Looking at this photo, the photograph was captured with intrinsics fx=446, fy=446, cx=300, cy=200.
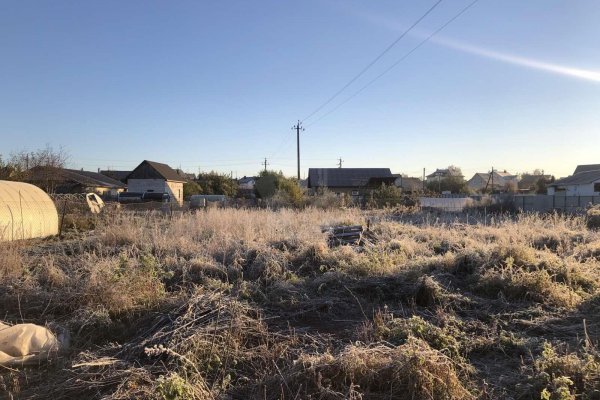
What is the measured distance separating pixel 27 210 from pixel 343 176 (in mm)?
57992

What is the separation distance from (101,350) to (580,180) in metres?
61.8

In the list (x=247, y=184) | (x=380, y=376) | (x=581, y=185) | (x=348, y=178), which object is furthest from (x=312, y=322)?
(x=247, y=184)

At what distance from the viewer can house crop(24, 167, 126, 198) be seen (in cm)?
3671

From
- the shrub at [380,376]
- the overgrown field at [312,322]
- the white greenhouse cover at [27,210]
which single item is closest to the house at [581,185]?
the overgrown field at [312,322]

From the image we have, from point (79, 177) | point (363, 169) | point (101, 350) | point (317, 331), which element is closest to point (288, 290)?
point (317, 331)

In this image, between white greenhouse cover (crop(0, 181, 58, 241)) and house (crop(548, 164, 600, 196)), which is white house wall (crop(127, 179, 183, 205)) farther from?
house (crop(548, 164, 600, 196))

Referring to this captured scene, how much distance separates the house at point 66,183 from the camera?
36709 mm

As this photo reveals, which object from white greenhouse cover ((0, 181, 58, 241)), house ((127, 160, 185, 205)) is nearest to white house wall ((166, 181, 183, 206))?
house ((127, 160, 185, 205))

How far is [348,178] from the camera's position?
7012cm

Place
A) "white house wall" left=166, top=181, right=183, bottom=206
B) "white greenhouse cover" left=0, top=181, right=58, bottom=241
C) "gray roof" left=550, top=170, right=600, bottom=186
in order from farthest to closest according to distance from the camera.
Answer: "white house wall" left=166, top=181, right=183, bottom=206, "gray roof" left=550, top=170, right=600, bottom=186, "white greenhouse cover" left=0, top=181, right=58, bottom=241

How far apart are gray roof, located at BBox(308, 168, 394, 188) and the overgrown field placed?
194 feet

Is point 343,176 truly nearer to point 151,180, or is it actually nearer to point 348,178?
point 348,178

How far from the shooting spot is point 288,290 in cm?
648

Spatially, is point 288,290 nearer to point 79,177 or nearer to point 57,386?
point 57,386
